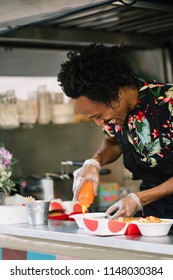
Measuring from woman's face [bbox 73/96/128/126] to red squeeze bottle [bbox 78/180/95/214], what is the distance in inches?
13.3

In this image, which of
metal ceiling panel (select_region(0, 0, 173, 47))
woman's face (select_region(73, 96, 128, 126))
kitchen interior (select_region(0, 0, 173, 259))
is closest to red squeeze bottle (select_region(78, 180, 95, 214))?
woman's face (select_region(73, 96, 128, 126))

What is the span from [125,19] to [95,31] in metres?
0.44

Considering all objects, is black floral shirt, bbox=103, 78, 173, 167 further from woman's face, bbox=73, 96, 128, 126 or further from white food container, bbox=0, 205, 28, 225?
white food container, bbox=0, 205, 28, 225

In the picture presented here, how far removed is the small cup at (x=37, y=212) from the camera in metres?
3.37

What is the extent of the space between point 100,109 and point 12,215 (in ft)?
2.50

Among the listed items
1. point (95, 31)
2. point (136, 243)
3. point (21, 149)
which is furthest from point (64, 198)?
point (136, 243)

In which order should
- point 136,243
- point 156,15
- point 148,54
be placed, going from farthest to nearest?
point 148,54 → point 156,15 → point 136,243

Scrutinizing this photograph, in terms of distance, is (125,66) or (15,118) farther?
(15,118)

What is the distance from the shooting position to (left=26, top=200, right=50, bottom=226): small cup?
3369 mm

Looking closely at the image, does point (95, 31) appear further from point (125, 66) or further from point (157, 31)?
point (125, 66)

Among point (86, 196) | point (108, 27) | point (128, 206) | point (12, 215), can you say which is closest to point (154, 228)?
point (128, 206)

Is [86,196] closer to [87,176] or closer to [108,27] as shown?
[87,176]

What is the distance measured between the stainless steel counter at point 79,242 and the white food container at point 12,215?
0.05 meters

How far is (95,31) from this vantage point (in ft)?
19.9
